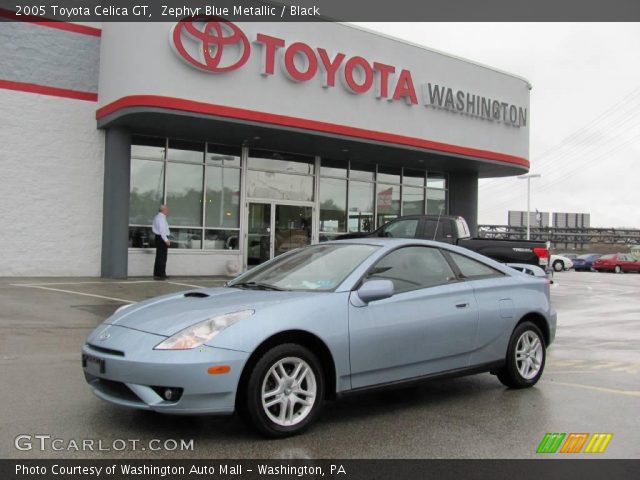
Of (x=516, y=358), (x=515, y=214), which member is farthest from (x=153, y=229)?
(x=515, y=214)

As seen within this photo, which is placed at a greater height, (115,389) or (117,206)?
(117,206)

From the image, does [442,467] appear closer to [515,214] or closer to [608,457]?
[608,457]

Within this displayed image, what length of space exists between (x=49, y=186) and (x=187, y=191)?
11.4 ft

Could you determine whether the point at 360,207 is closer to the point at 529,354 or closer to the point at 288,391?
the point at 529,354

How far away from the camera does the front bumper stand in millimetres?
3961

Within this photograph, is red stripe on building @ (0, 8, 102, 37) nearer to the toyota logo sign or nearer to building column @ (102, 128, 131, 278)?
building column @ (102, 128, 131, 278)

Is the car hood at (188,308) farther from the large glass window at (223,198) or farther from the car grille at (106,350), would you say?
the large glass window at (223,198)

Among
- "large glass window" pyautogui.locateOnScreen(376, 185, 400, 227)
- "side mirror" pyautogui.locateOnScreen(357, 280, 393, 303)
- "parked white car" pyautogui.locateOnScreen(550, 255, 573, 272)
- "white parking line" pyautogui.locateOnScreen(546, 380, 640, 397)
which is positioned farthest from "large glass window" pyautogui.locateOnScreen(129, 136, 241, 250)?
"parked white car" pyautogui.locateOnScreen(550, 255, 573, 272)

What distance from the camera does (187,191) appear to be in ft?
54.7

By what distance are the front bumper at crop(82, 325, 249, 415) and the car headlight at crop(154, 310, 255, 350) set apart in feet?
0.15

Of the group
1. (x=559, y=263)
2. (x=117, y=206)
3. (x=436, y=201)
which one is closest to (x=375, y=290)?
(x=117, y=206)

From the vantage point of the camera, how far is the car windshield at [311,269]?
5004 mm

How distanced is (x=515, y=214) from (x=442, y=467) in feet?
320

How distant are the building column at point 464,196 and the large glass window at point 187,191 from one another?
28.9 ft
